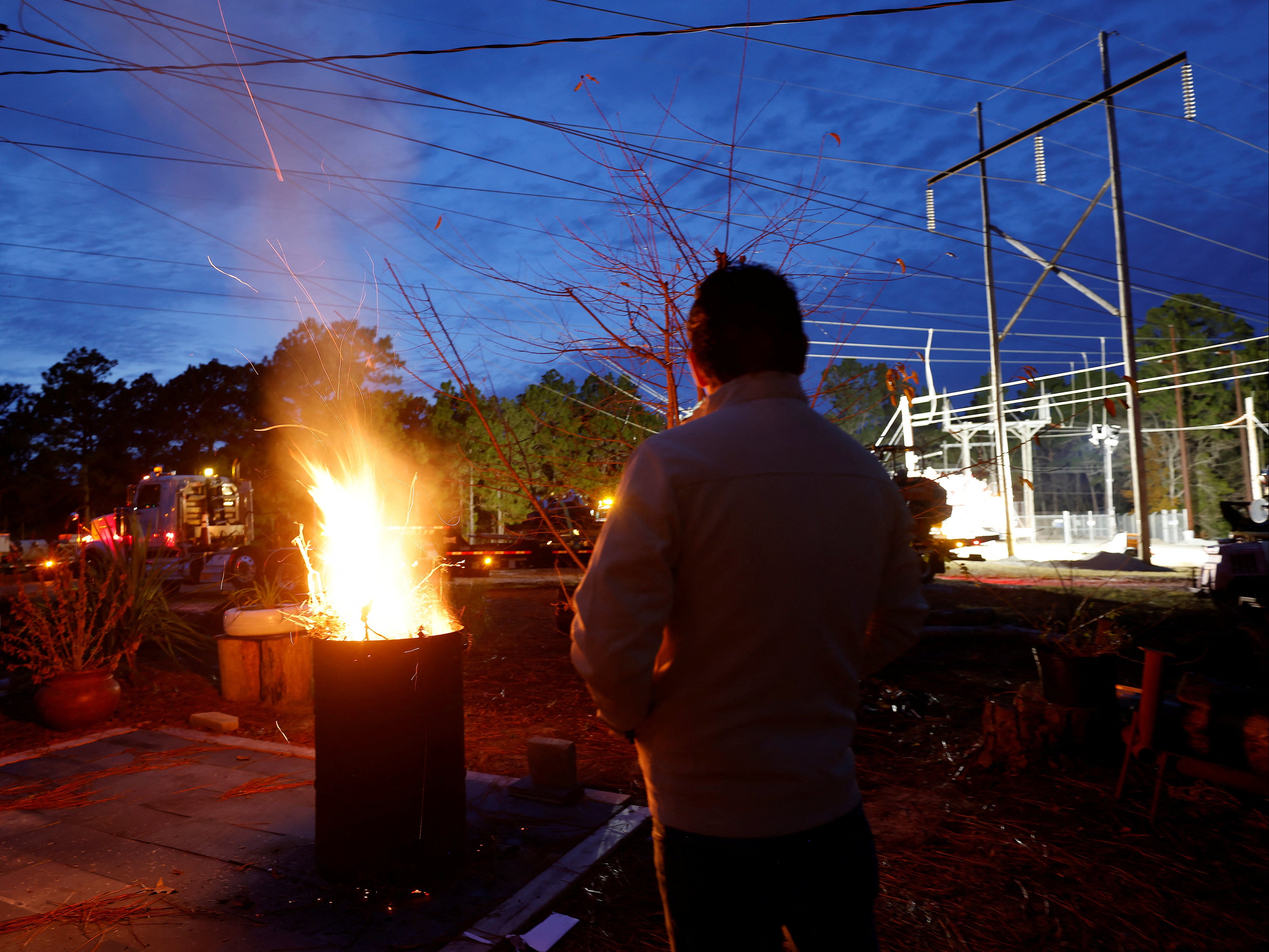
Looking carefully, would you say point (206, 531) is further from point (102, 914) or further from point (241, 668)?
point (102, 914)

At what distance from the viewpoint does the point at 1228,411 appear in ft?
140

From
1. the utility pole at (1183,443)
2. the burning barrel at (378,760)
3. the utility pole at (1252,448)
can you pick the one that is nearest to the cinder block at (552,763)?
the burning barrel at (378,760)

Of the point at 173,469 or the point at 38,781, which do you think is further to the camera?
the point at 173,469

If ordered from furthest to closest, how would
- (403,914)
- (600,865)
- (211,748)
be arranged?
(211,748) < (600,865) < (403,914)

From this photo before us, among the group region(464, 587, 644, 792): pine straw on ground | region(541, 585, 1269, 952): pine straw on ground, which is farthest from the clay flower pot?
region(541, 585, 1269, 952): pine straw on ground

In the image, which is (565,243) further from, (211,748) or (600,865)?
(211,748)

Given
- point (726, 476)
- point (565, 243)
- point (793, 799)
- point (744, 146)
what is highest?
point (744, 146)

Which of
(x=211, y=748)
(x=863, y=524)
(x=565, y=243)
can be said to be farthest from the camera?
(x=211, y=748)

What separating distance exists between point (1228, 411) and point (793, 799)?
5308 centimetres

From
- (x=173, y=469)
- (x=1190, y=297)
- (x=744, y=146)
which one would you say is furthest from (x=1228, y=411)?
(x=173, y=469)

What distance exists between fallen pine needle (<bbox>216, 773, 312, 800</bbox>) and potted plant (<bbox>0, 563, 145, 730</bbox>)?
249 cm

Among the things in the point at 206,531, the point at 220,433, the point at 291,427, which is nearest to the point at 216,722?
the point at 206,531

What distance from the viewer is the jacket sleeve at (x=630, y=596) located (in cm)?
144

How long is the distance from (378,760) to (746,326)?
2744 millimetres
